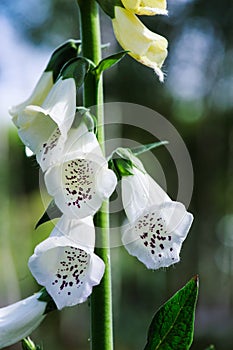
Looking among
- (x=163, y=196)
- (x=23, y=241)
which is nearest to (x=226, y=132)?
(x=23, y=241)

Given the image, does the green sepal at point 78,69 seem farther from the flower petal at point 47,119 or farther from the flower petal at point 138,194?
the flower petal at point 138,194

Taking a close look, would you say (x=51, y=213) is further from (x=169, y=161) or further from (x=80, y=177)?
(x=169, y=161)

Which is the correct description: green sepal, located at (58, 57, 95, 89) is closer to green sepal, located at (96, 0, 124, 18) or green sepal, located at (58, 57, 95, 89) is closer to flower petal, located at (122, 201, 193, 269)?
green sepal, located at (96, 0, 124, 18)

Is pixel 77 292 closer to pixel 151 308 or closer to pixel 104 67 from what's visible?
pixel 104 67

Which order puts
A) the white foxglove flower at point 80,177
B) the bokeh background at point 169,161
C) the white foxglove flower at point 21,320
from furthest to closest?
1. the bokeh background at point 169,161
2. the white foxglove flower at point 21,320
3. the white foxglove flower at point 80,177

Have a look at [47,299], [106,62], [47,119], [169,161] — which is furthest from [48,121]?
[169,161]

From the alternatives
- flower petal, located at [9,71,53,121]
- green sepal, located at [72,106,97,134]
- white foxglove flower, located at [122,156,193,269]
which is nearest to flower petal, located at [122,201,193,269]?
white foxglove flower, located at [122,156,193,269]

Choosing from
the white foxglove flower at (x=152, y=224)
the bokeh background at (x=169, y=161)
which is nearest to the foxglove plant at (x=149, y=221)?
the white foxglove flower at (x=152, y=224)
